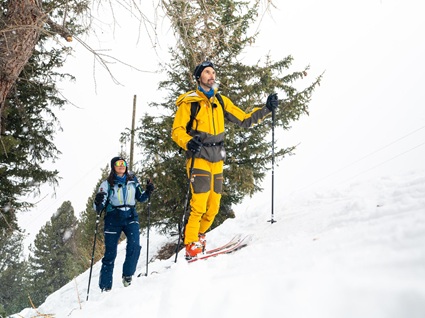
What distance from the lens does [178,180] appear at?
940 centimetres

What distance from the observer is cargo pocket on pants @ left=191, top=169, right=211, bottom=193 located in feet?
13.6

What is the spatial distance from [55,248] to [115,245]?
39.7m

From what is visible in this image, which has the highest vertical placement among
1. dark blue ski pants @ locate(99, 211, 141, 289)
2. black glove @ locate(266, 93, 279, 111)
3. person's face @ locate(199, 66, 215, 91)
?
person's face @ locate(199, 66, 215, 91)

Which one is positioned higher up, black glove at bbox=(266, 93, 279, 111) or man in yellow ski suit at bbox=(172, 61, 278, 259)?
black glove at bbox=(266, 93, 279, 111)

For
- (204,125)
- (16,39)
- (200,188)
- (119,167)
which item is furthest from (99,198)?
(16,39)

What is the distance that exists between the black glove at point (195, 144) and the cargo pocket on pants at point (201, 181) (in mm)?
380

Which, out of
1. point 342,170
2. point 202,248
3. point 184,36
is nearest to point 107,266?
point 202,248

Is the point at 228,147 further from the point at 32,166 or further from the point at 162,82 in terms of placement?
the point at 32,166

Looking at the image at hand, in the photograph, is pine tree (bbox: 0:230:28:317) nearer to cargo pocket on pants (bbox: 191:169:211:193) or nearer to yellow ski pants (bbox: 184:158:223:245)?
yellow ski pants (bbox: 184:158:223:245)

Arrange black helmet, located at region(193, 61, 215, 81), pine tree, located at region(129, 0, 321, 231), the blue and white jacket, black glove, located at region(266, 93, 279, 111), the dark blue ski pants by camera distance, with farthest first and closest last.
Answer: pine tree, located at region(129, 0, 321, 231) < the blue and white jacket < the dark blue ski pants < black glove, located at region(266, 93, 279, 111) < black helmet, located at region(193, 61, 215, 81)

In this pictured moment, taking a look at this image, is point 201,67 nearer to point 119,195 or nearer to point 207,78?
point 207,78

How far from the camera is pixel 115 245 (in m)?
4.87

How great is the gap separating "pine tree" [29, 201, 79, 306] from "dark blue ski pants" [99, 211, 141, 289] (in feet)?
122

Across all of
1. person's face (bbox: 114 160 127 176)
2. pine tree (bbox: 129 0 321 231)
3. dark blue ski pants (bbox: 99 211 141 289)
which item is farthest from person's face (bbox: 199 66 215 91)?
pine tree (bbox: 129 0 321 231)
